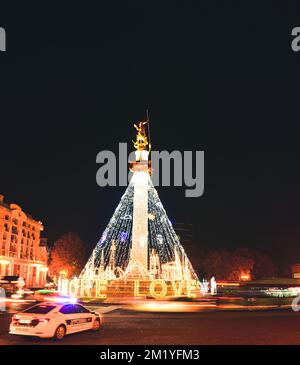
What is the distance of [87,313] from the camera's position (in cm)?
1474

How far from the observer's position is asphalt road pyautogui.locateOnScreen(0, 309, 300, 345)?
1287 centimetres

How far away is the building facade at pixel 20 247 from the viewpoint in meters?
66.6

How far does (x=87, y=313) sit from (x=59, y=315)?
1.65 meters

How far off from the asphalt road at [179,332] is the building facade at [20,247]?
48615 mm

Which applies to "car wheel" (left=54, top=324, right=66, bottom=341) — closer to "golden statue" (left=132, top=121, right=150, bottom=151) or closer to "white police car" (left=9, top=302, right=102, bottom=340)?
"white police car" (left=9, top=302, right=102, bottom=340)

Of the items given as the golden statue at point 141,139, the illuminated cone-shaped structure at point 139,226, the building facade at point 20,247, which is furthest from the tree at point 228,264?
the golden statue at point 141,139

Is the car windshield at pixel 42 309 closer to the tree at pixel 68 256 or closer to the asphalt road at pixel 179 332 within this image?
the asphalt road at pixel 179 332

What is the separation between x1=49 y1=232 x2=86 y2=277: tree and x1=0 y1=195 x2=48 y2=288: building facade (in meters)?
5.01

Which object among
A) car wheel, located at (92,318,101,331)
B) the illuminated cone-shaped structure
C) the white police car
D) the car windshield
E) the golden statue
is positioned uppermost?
the golden statue

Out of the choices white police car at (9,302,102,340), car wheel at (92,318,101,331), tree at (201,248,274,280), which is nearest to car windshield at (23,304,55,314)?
white police car at (9,302,102,340)

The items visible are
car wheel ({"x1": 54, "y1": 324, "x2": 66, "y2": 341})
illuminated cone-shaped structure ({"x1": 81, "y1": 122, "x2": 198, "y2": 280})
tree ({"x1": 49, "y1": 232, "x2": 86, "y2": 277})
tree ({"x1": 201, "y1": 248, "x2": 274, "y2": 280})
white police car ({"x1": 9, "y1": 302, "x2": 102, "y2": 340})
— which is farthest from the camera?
tree ({"x1": 201, "y1": 248, "x2": 274, "y2": 280})

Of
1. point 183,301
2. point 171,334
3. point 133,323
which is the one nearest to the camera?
point 171,334

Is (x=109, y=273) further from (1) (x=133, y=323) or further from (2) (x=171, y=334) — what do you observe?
(2) (x=171, y=334)

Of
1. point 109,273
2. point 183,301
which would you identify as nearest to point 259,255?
point 109,273
